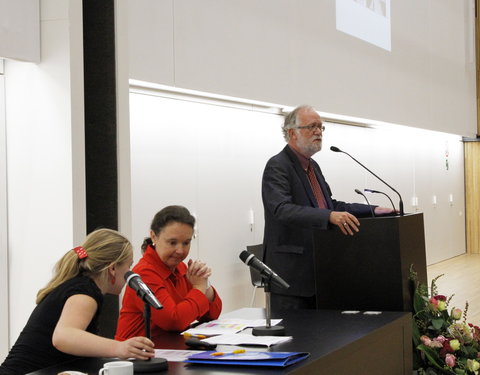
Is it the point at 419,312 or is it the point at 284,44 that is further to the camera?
the point at 284,44

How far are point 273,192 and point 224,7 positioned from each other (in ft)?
9.19

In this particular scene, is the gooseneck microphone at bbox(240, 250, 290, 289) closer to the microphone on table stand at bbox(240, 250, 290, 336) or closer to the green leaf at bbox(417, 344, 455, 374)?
the microphone on table stand at bbox(240, 250, 290, 336)

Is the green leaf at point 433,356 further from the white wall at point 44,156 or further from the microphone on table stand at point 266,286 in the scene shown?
the white wall at point 44,156

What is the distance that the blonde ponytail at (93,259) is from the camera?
2.54 m

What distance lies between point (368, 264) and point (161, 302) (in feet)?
4.01

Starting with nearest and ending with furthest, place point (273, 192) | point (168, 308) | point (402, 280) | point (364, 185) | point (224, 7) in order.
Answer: point (168, 308) → point (402, 280) → point (273, 192) → point (224, 7) → point (364, 185)

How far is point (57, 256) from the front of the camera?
12.4 feet

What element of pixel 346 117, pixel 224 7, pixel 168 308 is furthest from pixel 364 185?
pixel 168 308

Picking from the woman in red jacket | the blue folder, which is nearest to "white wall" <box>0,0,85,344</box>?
the woman in red jacket

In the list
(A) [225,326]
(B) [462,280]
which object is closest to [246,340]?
(A) [225,326]

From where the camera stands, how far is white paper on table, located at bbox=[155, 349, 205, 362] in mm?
2279

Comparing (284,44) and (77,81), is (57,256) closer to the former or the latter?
(77,81)

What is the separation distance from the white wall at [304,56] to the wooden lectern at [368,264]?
217 cm

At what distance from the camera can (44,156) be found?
380 cm
